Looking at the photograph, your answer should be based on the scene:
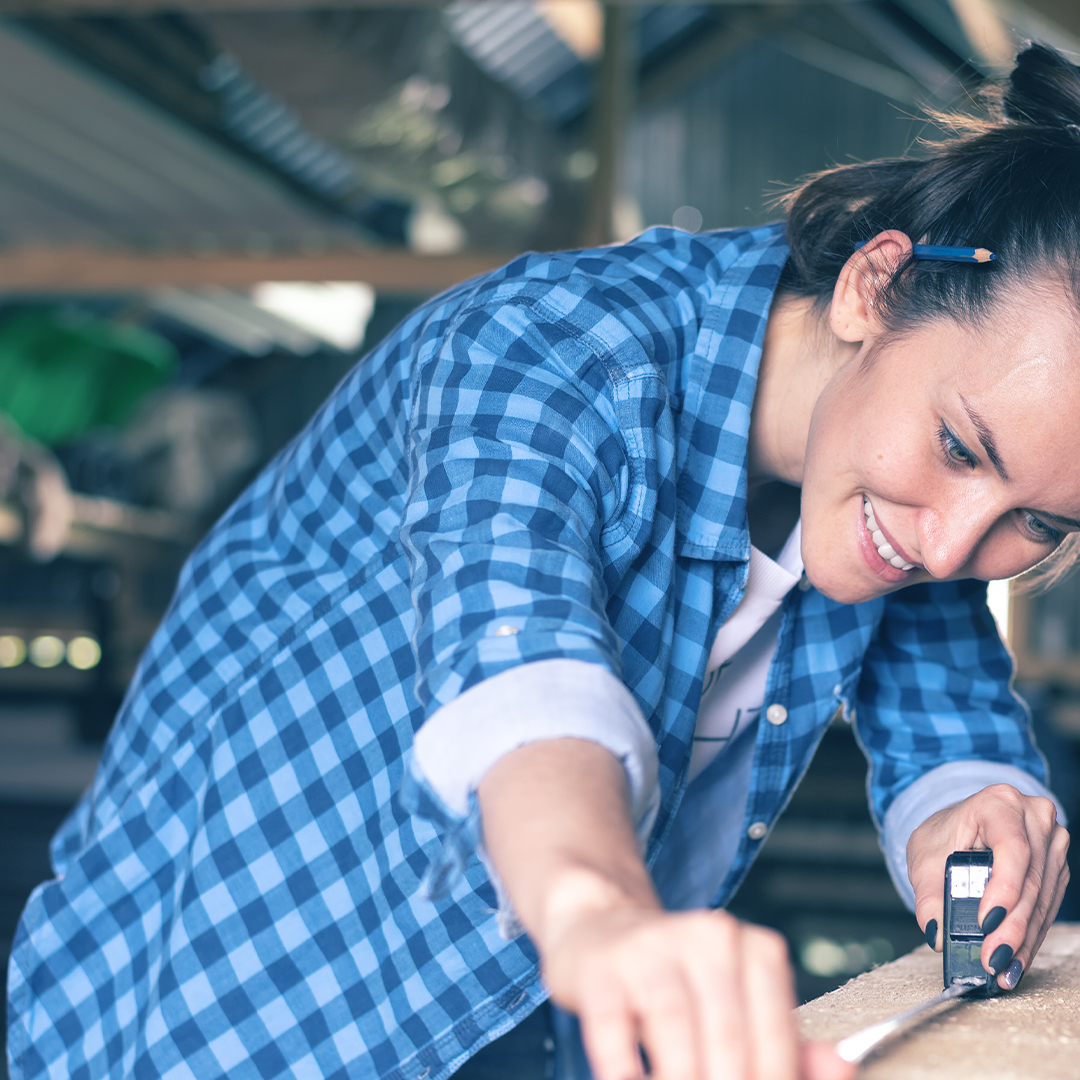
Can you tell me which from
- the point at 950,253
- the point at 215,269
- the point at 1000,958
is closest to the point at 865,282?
the point at 950,253

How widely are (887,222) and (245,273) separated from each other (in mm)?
2693

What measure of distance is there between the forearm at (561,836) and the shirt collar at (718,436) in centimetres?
34

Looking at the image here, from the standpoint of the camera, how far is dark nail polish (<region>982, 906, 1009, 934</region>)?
2.73 feet

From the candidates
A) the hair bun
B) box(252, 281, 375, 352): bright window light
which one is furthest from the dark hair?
box(252, 281, 375, 352): bright window light


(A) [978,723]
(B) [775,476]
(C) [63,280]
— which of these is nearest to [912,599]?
(A) [978,723]

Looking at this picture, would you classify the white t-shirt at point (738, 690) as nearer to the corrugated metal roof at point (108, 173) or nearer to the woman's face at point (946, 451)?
the woman's face at point (946, 451)

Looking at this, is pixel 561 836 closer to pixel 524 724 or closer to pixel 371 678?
pixel 524 724

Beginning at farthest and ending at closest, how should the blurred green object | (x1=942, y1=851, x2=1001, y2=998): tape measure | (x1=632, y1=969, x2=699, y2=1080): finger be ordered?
the blurred green object → (x1=942, y1=851, x2=1001, y2=998): tape measure → (x1=632, y1=969, x2=699, y2=1080): finger

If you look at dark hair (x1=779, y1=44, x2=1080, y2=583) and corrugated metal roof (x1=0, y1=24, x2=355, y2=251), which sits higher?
corrugated metal roof (x1=0, y1=24, x2=355, y2=251)

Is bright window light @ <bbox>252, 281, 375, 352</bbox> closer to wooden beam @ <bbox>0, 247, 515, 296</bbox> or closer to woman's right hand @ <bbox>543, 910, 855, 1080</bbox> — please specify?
wooden beam @ <bbox>0, 247, 515, 296</bbox>

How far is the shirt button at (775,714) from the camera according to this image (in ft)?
3.36

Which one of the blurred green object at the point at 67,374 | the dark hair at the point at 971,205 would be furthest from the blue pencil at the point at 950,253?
the blurred green object at the point at 67,374

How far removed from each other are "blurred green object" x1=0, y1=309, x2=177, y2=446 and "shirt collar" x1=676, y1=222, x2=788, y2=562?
4125mm

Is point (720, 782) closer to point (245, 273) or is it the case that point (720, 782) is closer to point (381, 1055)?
point (381, 1055)
